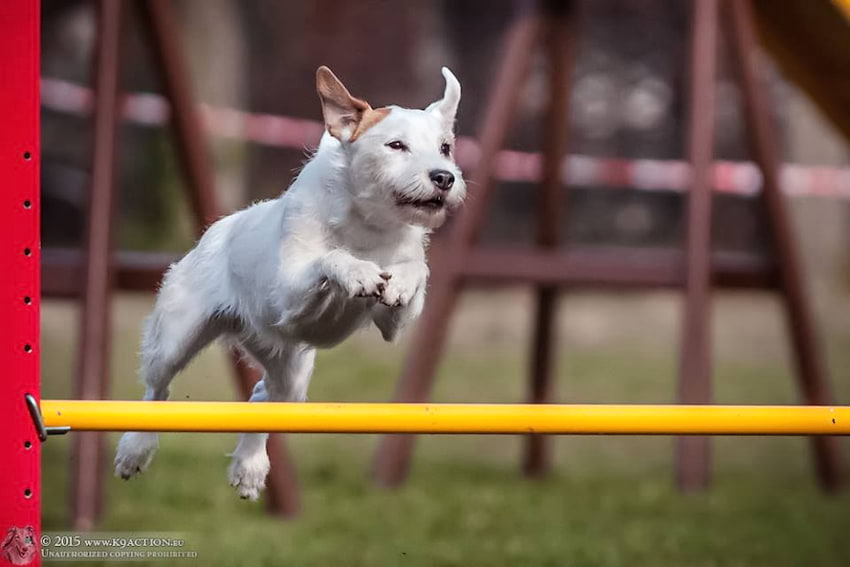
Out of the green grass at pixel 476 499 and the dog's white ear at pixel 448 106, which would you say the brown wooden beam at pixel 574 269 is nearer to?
the green grass at pixel 476 499

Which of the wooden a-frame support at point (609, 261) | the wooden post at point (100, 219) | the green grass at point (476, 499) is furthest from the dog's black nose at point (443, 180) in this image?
the wooden a-frame support at point (609, 261)

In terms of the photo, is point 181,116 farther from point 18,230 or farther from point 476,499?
point 476,499

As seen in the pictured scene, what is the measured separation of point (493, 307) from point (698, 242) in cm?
675

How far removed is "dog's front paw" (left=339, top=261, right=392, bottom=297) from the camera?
Answer: 1.73m

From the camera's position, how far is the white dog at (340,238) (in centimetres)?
177

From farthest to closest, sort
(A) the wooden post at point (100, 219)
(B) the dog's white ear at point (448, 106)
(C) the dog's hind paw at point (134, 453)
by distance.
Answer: (A) the wooden post at point (100, 219) → (C) the dog's hind paw at point (134, 453) → (B) the dog's white ear at point (448, 106)

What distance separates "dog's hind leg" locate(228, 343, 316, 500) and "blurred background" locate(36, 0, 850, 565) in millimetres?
148

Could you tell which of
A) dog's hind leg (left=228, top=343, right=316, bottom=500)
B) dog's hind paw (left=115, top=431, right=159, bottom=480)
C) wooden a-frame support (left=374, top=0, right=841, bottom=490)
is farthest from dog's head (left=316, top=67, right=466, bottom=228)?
wooden a-frame support (left=374, top=0, right=841, bottom=490)

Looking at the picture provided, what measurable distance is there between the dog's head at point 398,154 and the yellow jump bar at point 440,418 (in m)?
0.34

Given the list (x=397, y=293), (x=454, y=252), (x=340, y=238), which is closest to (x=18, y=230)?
(x=340, y=238)

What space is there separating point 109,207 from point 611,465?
339cm

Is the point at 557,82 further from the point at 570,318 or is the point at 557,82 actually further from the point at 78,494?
the point at 570,318

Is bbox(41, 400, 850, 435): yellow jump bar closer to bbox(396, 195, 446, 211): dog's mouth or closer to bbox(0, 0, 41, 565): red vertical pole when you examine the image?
bbox(0, 0, 41, 565): red vertical pole

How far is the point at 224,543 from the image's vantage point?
3986 mm
